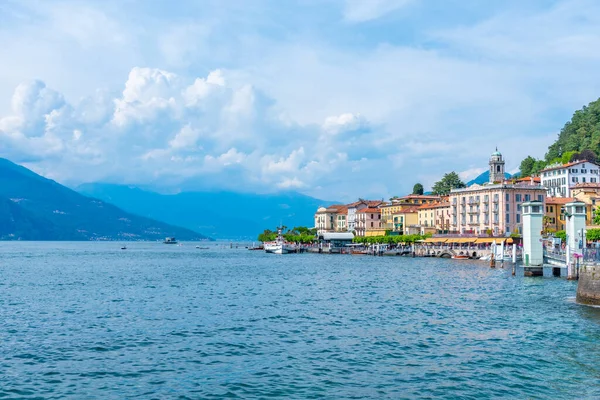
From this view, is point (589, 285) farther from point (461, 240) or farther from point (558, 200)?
point (558, 200)

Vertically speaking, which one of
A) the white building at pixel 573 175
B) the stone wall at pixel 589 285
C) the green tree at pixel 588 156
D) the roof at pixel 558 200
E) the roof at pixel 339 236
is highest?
the green tree at pixel 588 156

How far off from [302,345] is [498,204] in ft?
367

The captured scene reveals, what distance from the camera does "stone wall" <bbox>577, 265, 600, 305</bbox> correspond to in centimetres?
4162

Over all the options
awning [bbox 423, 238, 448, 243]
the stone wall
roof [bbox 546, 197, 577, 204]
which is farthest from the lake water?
roof [bbox 546, 197, 577, 204]

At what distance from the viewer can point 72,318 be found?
41125 mm

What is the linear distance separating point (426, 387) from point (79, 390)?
12.8m

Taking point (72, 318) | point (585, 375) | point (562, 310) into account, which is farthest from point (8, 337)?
point (562, 310)

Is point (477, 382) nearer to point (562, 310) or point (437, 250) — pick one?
point (562, 310)

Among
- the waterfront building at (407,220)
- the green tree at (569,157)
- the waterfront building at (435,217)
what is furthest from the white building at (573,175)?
the waterfront building at (407,220)

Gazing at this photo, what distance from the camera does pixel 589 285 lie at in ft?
140

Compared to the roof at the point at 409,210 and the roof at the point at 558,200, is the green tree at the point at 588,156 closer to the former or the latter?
the roof at the point at 558,200

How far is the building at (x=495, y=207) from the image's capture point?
134500 millimetres

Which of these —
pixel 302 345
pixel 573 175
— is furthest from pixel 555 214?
pixel 302 345

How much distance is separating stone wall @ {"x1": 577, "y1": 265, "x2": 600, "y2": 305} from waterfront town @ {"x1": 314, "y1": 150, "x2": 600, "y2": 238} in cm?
8053
